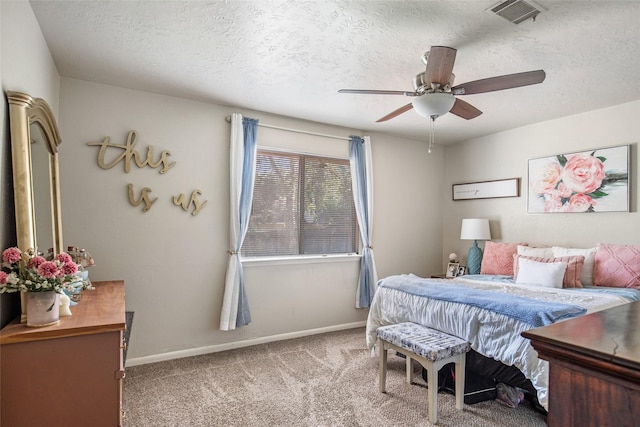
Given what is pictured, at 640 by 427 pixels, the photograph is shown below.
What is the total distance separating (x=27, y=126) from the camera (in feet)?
5.72

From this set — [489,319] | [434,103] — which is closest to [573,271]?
[489,319]

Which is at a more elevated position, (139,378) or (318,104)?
(318,104)

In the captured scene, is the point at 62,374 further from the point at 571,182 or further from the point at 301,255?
the point at 571,182

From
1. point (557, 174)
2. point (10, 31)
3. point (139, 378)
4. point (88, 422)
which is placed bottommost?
point (139, 378)

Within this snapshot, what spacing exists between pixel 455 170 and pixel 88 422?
15.9 feet

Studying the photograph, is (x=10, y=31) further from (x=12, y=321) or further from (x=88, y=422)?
(x=88, y=422)

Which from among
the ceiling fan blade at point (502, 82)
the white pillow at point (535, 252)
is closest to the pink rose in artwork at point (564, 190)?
the white pillow at point (535, 252)

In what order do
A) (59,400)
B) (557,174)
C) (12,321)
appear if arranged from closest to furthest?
1. (59,400)
2. (12,321)
3. (557,174)

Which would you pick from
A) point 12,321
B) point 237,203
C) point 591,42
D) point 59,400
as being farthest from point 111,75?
point 591,42

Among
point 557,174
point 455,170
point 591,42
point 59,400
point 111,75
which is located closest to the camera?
point 59,400

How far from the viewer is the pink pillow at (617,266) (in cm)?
307

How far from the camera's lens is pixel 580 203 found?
3664mm

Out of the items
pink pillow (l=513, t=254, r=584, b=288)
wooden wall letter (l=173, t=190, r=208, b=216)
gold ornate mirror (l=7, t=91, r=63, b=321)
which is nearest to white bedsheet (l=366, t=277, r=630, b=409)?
pink pillow (l=513, t=254, r=584, b=288)

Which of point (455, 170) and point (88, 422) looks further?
point (455, 170)
